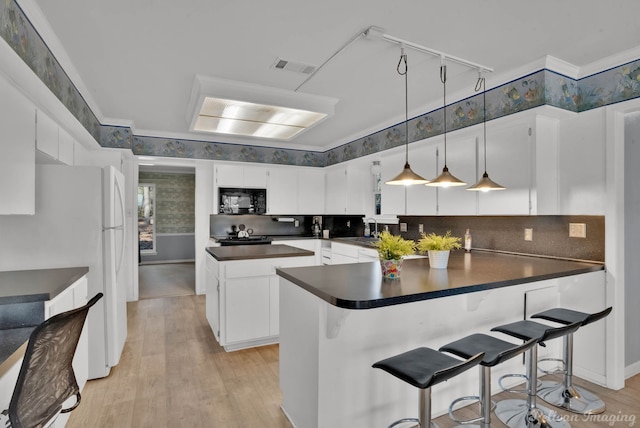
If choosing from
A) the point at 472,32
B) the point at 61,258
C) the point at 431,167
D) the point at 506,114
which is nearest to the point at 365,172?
the point at 431,167

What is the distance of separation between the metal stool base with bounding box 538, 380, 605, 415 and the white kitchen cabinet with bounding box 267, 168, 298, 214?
13.5 feet

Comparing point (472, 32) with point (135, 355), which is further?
point (135, 355)

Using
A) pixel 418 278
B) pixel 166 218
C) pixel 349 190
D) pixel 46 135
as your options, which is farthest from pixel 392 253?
pixel 166 218

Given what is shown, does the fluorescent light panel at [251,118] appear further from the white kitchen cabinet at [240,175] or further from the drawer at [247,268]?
the white kitchen cabinet at [240,175]

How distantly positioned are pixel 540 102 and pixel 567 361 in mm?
1883

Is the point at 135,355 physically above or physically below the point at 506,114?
below

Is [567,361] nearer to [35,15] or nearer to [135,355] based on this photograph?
[135,355]

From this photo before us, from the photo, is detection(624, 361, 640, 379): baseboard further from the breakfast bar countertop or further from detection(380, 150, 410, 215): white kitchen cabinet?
detection(380, 150, 410, 215): white kitchen cabinet

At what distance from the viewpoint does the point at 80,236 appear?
2703 millimetres

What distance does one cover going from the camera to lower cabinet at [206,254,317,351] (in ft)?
11.0

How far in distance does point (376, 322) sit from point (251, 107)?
2114mm

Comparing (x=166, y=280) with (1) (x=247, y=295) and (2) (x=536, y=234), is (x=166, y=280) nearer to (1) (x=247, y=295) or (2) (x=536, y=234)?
(1) (x=247, y=295)

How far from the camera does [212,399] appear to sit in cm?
254

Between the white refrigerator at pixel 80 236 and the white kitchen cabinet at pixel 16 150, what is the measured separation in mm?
554
